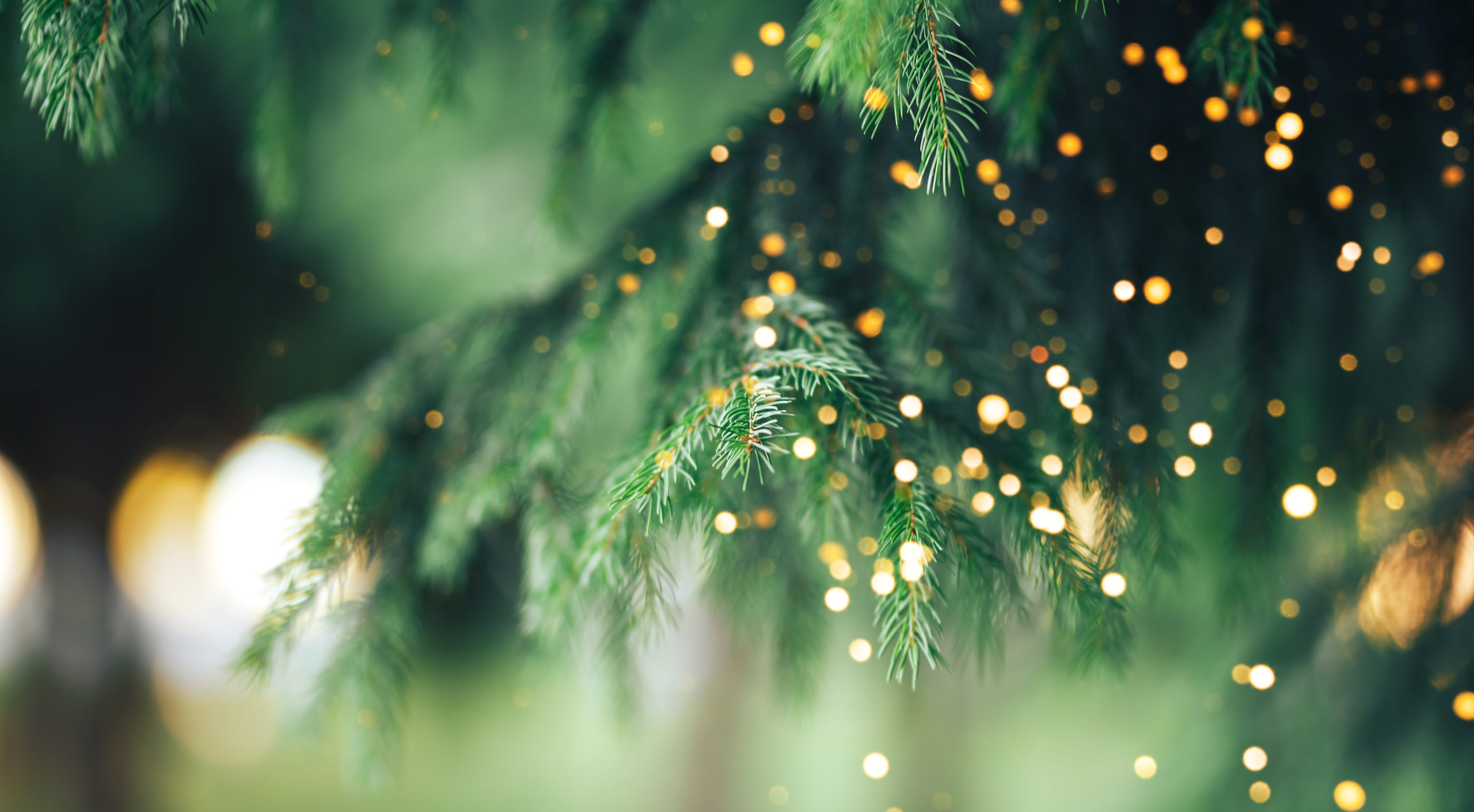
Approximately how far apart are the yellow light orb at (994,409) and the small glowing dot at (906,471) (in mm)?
170

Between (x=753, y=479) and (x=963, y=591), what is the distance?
0.78 feet

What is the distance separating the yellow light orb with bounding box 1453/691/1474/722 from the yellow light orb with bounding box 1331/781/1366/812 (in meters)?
0.15

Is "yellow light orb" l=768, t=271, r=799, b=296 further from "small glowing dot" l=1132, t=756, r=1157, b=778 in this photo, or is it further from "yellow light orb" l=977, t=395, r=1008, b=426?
"small glowing dot" l=1132, t=756, r=1157, b=778

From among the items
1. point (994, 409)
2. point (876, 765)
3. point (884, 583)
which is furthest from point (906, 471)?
point (876, 765)

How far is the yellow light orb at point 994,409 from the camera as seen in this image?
63 cm

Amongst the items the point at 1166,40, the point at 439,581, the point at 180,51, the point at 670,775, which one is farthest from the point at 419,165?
the point at 670,775

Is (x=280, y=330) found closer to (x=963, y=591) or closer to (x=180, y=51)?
(x=180, y=51)

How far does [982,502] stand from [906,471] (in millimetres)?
237

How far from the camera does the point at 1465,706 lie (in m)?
0.83

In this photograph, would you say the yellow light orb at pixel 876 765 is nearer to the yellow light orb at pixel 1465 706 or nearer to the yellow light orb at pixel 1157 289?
the yellow light orb at pixel 1157 289

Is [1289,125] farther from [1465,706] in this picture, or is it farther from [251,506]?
[251,506]

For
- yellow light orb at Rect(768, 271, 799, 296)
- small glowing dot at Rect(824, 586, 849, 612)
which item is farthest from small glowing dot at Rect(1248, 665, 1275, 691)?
yellow light orb at Rect(768, 271, 799, 296)

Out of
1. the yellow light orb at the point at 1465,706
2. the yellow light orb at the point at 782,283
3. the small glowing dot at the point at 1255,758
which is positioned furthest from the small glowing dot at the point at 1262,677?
the yellow light orb at the point at 782,283

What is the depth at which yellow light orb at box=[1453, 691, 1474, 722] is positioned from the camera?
2.71 ft
